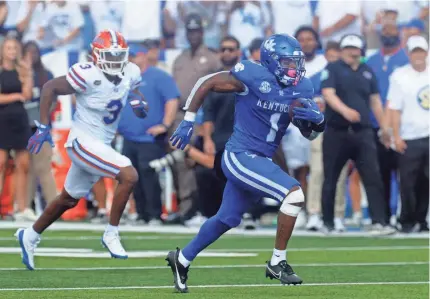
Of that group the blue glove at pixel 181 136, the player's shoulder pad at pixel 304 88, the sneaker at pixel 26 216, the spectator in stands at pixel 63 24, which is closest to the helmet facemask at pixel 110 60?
the player's shoulder pad at pixel 304 88

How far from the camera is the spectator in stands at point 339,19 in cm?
1573

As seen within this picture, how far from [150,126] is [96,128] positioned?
161 inches

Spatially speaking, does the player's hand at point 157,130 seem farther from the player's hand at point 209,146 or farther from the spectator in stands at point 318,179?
the spectator in stands at point 318,179

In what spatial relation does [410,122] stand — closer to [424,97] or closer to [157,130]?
[424,97]

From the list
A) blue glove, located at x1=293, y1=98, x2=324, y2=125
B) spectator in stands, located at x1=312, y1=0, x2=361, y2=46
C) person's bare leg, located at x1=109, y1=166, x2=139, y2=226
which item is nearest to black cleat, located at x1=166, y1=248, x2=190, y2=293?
blue glove, located at x1=293, y1=98, x2=324, y2=125

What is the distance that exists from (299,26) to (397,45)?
1278mm

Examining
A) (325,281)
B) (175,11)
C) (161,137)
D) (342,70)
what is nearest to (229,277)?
(325,281)

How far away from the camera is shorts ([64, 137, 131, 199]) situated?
34.8ft

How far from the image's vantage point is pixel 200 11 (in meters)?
16.8

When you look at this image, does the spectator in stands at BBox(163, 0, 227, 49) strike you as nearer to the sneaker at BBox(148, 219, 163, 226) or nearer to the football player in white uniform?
the sneaker at BBox(148, 219, 163, 226)

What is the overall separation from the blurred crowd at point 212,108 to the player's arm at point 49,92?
12.3ft

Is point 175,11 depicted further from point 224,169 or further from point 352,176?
point 224,169

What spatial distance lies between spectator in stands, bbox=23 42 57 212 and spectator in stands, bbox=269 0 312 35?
286cm

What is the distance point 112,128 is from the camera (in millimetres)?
11211
